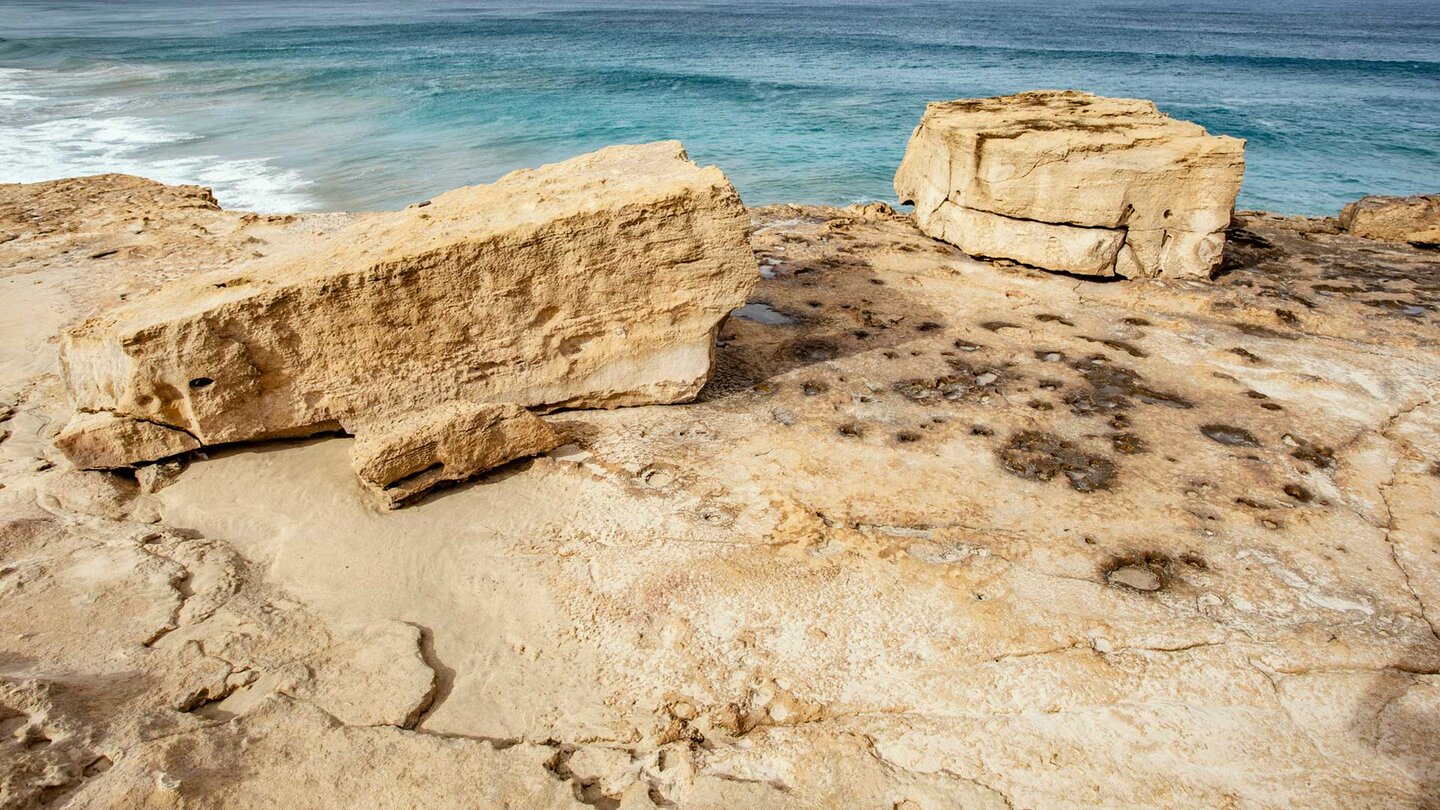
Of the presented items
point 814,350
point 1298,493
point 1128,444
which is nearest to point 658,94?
point 814,350

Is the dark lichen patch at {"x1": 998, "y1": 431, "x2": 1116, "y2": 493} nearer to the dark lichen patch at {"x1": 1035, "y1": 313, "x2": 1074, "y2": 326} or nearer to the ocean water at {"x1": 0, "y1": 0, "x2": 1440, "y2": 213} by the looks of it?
the dark lichen patch at {"x1": 1035, "y1": 313, "x2": 1074, "y2": 326}

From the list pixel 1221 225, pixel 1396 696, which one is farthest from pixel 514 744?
pixel 1221 225

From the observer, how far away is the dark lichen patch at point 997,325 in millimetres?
5062

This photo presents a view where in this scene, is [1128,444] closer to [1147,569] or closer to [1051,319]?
[1147,569]

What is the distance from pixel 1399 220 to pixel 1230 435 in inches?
183

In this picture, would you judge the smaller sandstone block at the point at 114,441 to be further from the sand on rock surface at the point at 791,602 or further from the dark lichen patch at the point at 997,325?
the dark lichen patch at the point at 997,325

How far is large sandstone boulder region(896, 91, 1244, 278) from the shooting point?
5.59 metres

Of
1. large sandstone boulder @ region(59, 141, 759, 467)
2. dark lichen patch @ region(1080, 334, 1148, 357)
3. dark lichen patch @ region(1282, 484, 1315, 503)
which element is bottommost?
dark lichen patch @ region(1282, 484, 1315, 503)

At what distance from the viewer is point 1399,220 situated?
665 cm

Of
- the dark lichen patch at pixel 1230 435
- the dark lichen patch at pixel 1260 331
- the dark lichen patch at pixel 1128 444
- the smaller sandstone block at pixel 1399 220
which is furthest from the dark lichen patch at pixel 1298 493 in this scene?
the smaller sandstone block at pixel 1399 220

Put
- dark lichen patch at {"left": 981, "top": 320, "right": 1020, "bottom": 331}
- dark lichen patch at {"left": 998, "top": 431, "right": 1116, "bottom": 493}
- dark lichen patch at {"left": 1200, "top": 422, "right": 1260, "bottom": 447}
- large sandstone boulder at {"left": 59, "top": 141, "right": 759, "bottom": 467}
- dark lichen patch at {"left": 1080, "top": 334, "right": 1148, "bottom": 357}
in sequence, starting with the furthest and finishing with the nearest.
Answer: dark lichen patch at {"left": 981, "top": 320, "right": 1020, "bottom": 331} < dark lichen patch at {"left": 1080, "top": 334, "right": 1148, "bottom": 357} < dark lichen patch at {"left": 1200, "top": 422, "right": 1260, "bottom": 447} < dark lichen patch at {"left": 998, "top": 431, "right": 1116, "bottom": 493} < large sandstone boulder at {"left": 59, "top": 141, "right": 759, "bottom": 467}

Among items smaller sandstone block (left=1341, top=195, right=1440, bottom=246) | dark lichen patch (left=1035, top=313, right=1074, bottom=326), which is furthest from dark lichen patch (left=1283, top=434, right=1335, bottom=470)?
smaller sandstone block (left=1341, top=195, right=1440, bottom=246)

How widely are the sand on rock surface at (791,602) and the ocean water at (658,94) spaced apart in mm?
8821

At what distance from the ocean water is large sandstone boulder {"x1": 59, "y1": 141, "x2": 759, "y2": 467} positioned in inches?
341
